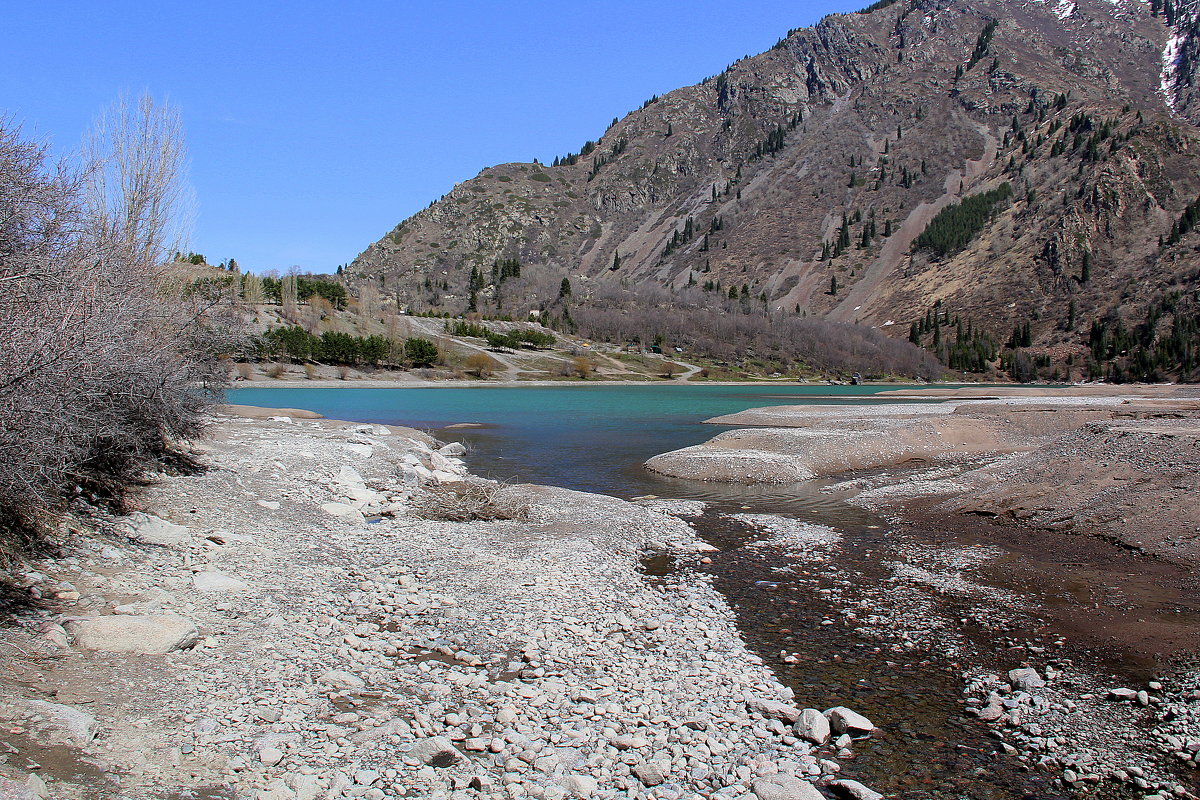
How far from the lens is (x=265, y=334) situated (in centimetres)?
9844

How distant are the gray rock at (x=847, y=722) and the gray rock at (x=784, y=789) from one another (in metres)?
1.16

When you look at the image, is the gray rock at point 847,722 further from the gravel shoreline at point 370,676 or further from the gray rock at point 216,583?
the gray rock at point 216,583

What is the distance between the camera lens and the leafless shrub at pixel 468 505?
1669 centimetres

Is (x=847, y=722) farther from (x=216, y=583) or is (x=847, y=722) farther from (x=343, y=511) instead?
(x=343, y=511)

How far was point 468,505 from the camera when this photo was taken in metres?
17.1

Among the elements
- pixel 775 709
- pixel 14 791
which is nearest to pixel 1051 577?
pixel 775 709

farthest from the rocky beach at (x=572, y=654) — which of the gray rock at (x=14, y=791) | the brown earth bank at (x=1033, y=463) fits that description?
the brown earth bank at (x=1033, y=463)

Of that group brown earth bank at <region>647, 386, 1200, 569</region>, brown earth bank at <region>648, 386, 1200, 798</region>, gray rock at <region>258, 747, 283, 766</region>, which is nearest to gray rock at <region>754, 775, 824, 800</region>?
brown earth bank at <region>648, 386, 1200, 798</region>

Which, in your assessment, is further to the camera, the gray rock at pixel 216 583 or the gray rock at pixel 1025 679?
the gray rock at pixel 216 583

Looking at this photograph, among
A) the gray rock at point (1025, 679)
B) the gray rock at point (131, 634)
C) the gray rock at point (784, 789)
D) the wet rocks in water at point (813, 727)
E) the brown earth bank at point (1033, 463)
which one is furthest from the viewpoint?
the brown earth bank at point (1033, 463)

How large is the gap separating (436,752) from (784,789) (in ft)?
10.7

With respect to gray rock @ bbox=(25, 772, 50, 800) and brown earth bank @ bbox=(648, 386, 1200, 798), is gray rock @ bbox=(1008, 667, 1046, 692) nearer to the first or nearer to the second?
brown earth bank @ bbox=(648, 386, 1200, 798)

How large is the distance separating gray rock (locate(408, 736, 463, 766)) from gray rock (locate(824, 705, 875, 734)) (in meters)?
4.00

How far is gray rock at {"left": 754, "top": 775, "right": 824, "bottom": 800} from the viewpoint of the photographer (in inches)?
250
